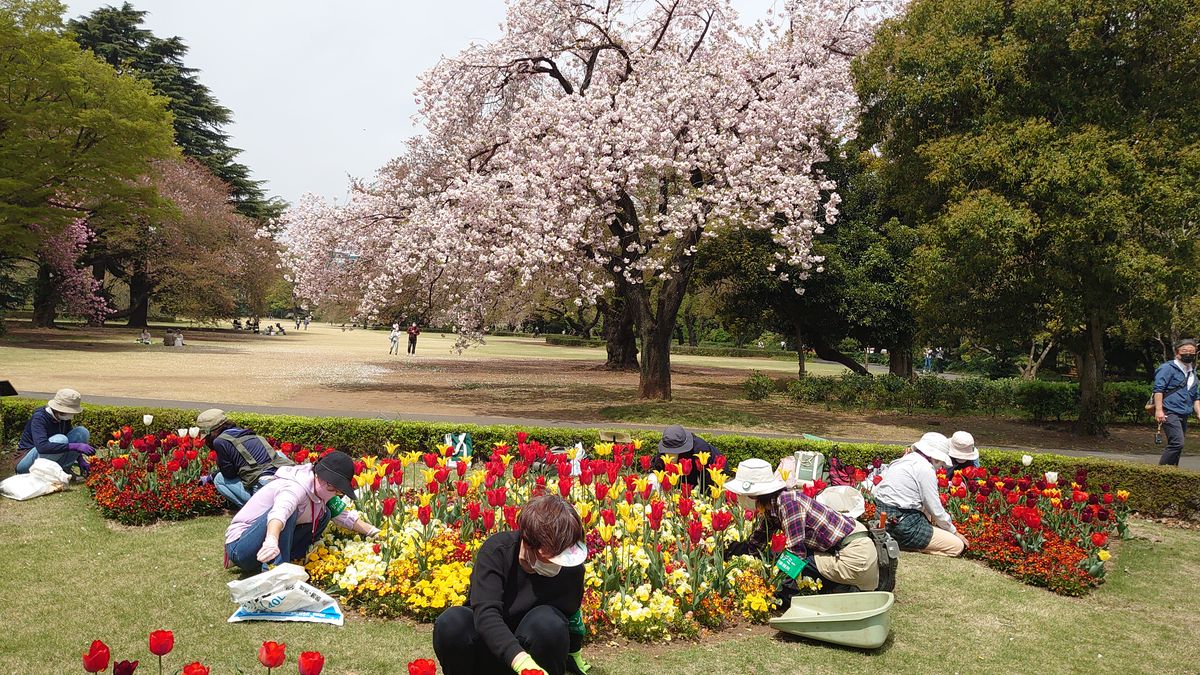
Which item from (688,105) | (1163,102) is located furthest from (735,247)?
(1163,102)

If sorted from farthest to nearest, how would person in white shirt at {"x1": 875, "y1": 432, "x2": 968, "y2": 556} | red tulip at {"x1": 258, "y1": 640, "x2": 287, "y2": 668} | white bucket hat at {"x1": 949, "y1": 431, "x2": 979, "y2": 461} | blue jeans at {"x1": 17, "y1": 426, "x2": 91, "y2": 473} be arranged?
blue jeans at {"x1": 17, "y1": 426, "x2": 91, "y2": 473} < white bucket hat at {"x1": 949, "y1": 431, "x2": 979, "y2": 461} < person in white shirt at {"x1": 875, "y1": 432, "x2": 968, "y2": 556} < red tulip at {"x1": 258, "y1": 640, "x2": 287, "y2": 668}

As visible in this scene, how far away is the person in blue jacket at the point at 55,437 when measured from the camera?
28.1ft

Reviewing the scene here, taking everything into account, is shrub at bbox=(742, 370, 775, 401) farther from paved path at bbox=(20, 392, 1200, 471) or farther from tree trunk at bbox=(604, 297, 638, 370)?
tree trunk at bbox=(604, 297, 638, 370)

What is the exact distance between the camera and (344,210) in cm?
2314

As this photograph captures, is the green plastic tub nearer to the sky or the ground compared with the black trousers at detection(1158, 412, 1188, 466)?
nearer to the ground

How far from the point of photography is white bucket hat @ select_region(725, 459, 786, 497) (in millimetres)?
5590

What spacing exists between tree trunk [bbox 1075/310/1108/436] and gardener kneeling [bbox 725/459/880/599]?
17.2 m

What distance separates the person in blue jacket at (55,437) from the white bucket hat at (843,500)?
801 centimetres

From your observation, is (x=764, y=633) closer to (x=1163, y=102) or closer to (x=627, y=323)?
(x=1163, y=102)

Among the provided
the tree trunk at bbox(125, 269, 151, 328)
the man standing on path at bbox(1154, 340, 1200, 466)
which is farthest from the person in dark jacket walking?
the tree trunk at bbox(125, 269, 151, 328)

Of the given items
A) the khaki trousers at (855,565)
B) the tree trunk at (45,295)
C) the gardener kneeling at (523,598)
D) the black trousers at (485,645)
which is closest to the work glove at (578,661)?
the gardener kneeling at (523,598)

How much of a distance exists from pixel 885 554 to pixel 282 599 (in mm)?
4178

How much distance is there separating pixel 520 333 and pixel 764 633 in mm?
85481

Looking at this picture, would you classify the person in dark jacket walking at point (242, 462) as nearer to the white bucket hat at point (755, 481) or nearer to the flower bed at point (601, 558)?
the flower bed at point (601, 558)
